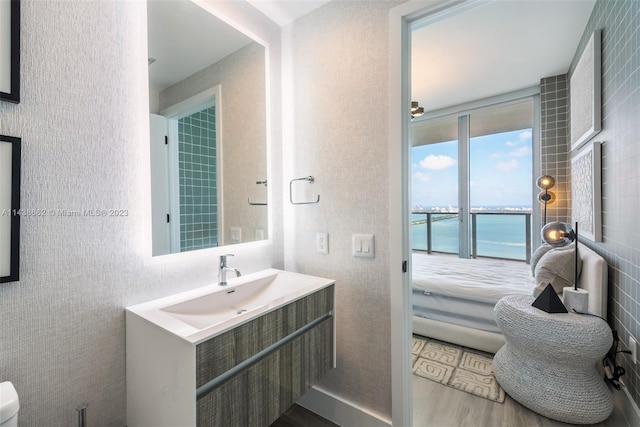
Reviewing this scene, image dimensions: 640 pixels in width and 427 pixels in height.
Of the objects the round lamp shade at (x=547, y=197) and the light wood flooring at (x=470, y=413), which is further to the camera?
the round lamp shade at (x=547, y=197)

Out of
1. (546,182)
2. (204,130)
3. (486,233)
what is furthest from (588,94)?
(204,130)

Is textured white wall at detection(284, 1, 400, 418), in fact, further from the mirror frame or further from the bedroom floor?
the bedroom floor

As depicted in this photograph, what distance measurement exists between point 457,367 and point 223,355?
1921 mm

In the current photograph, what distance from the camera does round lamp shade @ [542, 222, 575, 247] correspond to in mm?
2080

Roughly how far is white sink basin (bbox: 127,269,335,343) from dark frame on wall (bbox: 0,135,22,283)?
0.37 m

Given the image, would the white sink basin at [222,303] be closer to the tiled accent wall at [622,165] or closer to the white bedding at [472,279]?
the white bedding at [472,279]

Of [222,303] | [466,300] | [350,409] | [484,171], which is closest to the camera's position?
[222,303]

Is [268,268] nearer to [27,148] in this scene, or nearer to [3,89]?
[27,148]

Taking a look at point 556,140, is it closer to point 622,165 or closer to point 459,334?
point 622,165

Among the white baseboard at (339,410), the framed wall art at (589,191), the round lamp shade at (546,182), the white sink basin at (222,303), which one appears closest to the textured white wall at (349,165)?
the white baseboard at (339,410)

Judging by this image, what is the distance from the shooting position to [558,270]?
2115 millimetres

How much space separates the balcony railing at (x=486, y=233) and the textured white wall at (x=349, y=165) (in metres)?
3.54

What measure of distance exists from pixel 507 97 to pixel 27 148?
464 centimetres

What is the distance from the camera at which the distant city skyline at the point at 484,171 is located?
3908 mm
